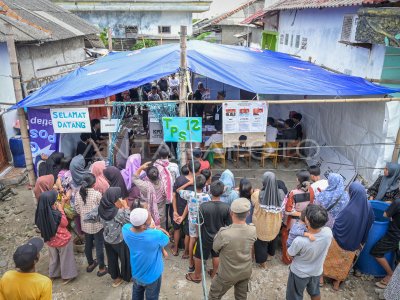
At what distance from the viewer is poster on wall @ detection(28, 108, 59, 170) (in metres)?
5.87

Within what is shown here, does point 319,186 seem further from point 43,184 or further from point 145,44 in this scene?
point 145,44

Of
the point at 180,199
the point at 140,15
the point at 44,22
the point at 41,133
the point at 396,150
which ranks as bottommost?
the point at 180,199

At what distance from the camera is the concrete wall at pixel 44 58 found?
8281 mm

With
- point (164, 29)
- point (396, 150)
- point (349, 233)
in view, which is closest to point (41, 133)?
point (349, 233)

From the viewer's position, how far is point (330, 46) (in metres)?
8.76

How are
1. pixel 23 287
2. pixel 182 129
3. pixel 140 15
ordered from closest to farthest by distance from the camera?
pixel 23 287 → pixel 182 129 → pixel 140 15

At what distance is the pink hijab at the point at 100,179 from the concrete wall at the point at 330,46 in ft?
18.6

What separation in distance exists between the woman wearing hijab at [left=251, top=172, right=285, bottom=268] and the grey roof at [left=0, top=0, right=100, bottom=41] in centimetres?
648

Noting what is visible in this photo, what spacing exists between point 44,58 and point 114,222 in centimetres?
742

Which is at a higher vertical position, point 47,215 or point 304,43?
point 304,43

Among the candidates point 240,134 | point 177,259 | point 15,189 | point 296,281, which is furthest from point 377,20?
point 15,189

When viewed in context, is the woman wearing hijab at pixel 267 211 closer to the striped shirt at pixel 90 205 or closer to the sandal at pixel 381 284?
the sandal at pixel 381 284

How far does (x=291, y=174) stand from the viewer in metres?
8.21

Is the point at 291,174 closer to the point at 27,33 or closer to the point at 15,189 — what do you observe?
the point at 15,189
